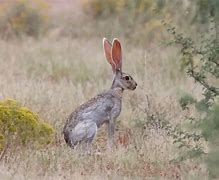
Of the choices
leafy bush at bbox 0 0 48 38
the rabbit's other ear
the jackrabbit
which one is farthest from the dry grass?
leafy bush at bbox 0 0 48 38

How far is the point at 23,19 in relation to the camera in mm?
22016

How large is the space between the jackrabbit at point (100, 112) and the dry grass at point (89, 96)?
21 centimetres

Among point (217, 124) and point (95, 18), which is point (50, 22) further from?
point (217, 124)

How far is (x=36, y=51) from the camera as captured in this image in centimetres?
1809

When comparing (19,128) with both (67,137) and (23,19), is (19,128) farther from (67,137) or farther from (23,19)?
(23,19)

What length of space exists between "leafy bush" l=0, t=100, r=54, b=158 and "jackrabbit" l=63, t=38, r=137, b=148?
0.37 m

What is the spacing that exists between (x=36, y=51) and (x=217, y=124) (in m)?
11.1

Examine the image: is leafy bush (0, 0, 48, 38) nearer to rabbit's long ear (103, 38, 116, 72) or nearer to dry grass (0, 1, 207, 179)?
dry grass (0, 1, 207, 179)

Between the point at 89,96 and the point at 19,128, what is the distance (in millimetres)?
3634

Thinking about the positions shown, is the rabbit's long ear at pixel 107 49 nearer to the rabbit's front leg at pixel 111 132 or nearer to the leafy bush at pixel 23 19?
the rabbit's front leg at pixel 111 132

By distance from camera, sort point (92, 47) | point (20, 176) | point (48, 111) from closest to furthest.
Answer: point (20, 176)
point (48, 111)
point (92, 47)

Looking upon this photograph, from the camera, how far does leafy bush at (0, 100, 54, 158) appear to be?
10.1m

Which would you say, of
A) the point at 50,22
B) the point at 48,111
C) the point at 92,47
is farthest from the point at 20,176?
the point at 50,22

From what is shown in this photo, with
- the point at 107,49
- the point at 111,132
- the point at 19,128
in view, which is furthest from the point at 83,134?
the point at 107,49
